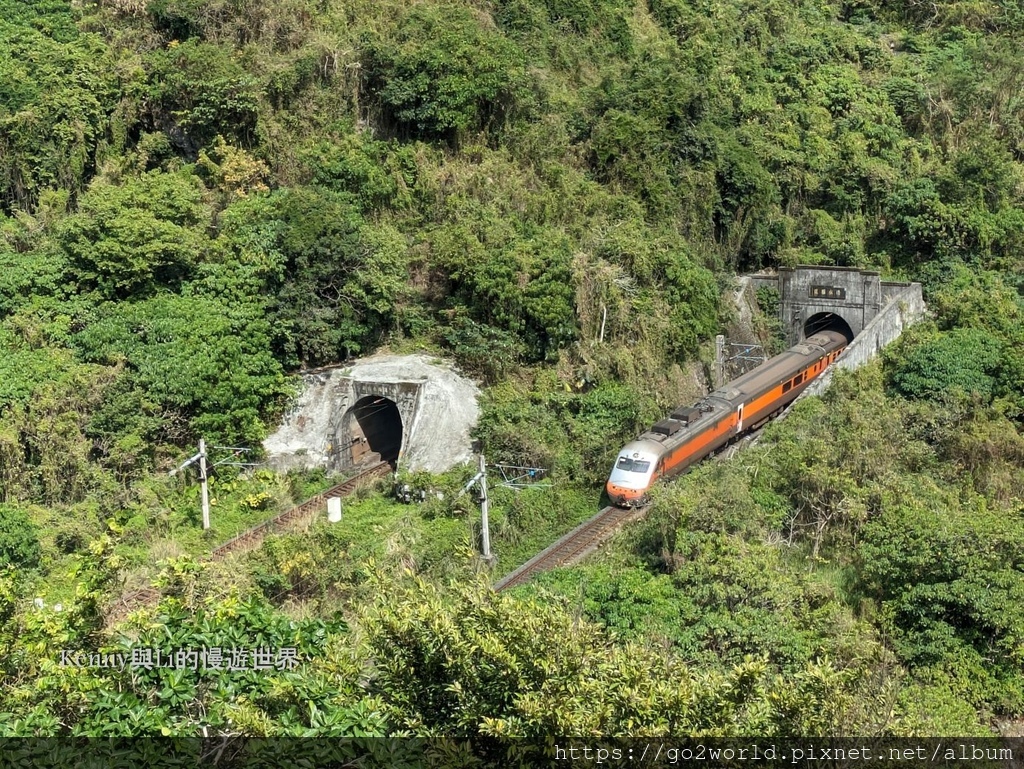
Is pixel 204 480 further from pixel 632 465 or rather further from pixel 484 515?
pixel 632 465

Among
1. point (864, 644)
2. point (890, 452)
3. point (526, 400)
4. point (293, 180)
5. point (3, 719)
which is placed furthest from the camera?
point (293, 180)

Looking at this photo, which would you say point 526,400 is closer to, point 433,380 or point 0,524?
point 433,380

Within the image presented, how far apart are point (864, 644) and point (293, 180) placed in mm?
20321

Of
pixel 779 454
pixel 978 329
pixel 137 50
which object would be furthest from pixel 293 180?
pixel 978 329

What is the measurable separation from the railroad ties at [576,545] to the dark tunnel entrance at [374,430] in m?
5.76

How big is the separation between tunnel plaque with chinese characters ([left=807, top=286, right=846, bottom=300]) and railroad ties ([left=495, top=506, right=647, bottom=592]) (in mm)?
13097

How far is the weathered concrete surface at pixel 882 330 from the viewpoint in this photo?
90.2 feet

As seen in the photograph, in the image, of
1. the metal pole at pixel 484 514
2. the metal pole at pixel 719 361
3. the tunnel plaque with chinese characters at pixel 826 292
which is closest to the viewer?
the metal pole at pixel 484 514

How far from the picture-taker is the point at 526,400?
977 inches

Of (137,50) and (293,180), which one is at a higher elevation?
(137,50)

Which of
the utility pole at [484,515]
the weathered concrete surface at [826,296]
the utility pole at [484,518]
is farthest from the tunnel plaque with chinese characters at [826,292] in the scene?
the utility pole at [484,518]

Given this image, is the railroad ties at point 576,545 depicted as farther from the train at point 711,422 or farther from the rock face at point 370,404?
the rock face at point 370,404

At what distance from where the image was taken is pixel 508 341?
82.5 ft

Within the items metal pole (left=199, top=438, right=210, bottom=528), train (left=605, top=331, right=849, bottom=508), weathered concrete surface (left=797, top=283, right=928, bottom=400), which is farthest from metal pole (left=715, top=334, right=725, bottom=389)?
metal pole (left=199, top=438, right=210, bottom=528)
